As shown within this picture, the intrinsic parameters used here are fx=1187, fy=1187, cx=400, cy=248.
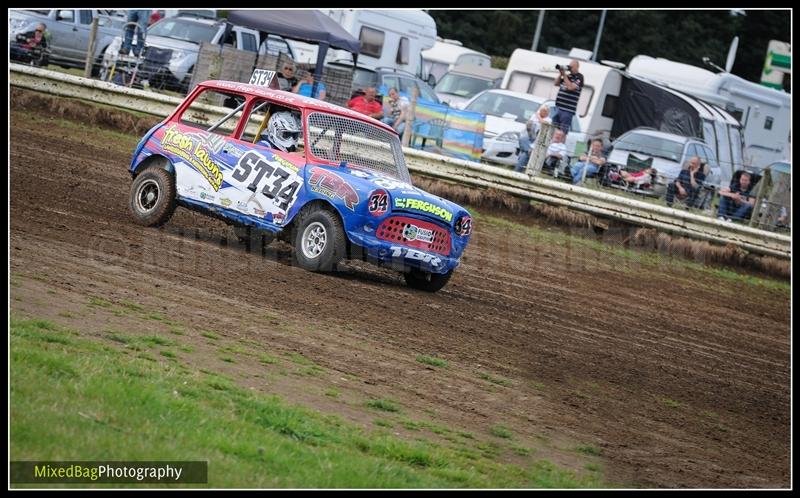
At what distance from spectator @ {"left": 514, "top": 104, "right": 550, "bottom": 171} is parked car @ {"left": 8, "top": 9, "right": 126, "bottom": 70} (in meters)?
9.18

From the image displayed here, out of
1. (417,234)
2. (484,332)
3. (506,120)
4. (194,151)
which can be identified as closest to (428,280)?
(417,234)

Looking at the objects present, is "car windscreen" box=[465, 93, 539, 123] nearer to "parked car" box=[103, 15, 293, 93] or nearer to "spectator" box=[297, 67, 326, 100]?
"parked car" box=[103, 15, 293, 93]

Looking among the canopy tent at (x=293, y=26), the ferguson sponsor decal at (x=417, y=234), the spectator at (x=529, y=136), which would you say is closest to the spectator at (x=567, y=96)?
the spectator at (x=529, y=136)

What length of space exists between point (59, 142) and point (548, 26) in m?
40.0

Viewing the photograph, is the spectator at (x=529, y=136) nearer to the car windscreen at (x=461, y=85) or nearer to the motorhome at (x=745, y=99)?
the car windscreen at (x=461, y=85)

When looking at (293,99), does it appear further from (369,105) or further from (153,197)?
(369,105)

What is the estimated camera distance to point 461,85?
3019 cm

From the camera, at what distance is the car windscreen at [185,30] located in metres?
25.3

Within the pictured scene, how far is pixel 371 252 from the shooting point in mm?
10625

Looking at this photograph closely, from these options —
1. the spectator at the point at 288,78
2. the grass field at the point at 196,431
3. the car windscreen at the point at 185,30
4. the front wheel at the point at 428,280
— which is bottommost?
the front wheel at the point at 428,280

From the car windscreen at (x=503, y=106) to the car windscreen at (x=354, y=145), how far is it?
1224 centimetres

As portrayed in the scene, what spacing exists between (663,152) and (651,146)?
804 millimetres

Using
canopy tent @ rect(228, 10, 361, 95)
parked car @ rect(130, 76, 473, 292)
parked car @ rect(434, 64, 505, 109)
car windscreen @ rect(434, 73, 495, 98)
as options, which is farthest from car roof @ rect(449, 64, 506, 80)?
parked car @ rect(130, 76, 473, 292)

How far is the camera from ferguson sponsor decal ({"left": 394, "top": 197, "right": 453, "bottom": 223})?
10586mm
